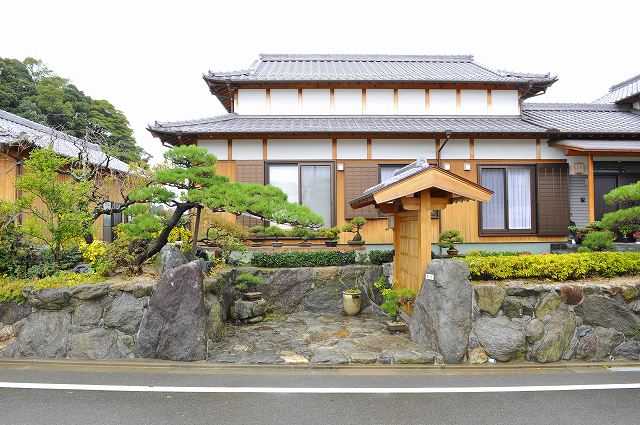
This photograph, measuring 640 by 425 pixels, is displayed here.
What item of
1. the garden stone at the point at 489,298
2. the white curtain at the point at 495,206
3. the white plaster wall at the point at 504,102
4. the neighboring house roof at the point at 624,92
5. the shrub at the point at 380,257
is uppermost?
the neighboring house roof at the point at 624,92

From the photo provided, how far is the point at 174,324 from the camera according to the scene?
521 cm

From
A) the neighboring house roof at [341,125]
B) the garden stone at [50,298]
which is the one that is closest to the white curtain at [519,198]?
the neighboring house roof at [341,125]

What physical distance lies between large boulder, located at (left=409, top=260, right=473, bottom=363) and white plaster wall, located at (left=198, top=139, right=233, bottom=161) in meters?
7.15

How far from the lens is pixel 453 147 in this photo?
10.6m

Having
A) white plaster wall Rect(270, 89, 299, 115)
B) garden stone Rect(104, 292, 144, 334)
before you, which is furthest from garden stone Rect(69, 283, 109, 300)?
white plaster wall Rect(270, 89, 299, 115)

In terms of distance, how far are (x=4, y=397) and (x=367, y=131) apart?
8.99m

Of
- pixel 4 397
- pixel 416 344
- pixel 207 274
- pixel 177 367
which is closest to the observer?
pixel 4 397

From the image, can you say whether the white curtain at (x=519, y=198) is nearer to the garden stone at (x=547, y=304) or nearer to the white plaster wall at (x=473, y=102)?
the white plaster wall at (x=473, y=102)

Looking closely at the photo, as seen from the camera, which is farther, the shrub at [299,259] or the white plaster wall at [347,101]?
the white plaster wall at [347,101]

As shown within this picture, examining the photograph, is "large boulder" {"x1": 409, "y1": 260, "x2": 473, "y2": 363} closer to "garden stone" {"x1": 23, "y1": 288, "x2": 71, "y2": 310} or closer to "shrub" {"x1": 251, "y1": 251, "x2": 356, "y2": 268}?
"shrub" {"x1": 251, "y1": 251, "x2": 356, "y2": 268}

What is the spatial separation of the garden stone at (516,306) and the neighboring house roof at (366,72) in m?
8.58

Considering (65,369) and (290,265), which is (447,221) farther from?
(65,369)

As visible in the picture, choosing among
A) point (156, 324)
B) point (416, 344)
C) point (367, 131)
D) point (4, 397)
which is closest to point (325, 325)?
point (416, 344)

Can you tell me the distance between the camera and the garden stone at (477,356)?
5.22 m
